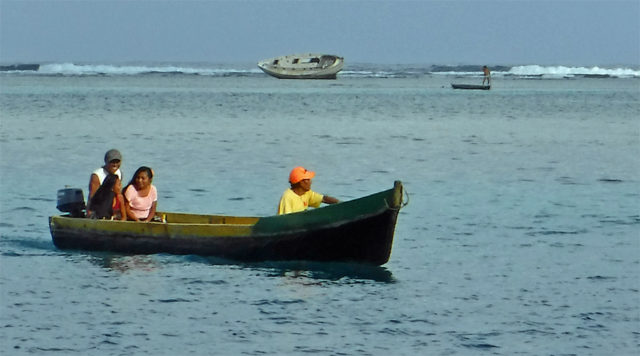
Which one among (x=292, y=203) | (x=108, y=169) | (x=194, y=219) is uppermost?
(x=108, y=169)

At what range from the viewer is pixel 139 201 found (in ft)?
53.0

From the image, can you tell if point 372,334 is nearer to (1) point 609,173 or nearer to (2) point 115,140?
(1) point 609,173

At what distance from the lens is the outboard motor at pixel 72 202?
1694 cm

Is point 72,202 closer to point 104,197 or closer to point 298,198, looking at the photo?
point 104,197

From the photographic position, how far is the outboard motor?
16938 millimetres

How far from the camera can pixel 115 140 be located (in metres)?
39.3

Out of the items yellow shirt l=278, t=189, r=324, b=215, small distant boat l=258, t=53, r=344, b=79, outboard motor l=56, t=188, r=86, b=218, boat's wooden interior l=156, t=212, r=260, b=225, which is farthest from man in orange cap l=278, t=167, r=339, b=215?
small distant boat l=258, t=53, r=344, b=79

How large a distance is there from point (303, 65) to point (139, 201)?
3702 inches

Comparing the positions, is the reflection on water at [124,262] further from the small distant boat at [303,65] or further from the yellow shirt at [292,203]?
the small distant boat at [303,65]

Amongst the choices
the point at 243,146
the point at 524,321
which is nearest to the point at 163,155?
the point at 243,146

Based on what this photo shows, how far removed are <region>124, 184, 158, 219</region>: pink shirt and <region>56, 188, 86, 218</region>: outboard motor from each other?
1.06m

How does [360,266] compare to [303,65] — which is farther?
[303,65]

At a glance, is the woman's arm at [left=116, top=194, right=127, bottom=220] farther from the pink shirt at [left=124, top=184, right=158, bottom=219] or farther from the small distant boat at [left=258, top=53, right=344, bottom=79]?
the small distant boat at [left=258, top=53, right=344, bottom=79]

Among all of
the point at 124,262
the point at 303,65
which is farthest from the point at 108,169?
the point at 303,65
